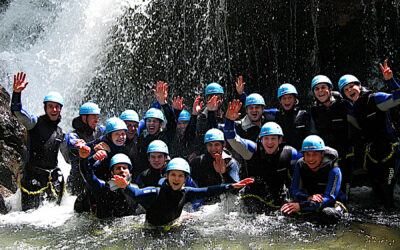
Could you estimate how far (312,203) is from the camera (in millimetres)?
5059

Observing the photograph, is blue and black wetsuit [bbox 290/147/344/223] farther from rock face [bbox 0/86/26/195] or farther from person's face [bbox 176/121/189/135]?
rock face [bbox 0/86/26/195]

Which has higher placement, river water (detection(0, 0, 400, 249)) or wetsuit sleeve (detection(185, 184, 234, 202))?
wetsuit sleeve (detection(185, 184, 234, 202))

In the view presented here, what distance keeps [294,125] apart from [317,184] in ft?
4.50

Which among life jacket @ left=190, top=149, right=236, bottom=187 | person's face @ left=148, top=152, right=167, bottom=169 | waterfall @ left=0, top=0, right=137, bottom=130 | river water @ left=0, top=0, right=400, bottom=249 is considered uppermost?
waterfall @ left=0, top=0, right=137, bottom=130

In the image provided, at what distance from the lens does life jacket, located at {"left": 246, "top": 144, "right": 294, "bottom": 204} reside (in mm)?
5621

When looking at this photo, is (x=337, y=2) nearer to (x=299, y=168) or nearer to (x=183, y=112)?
(x=183, y=112)

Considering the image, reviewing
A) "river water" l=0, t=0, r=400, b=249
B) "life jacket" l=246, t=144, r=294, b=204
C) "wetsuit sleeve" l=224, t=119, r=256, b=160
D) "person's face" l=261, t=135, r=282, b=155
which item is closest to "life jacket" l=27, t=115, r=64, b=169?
"river water" l=0, t=0, r=400, b=249

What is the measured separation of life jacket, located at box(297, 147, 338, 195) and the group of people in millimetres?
14

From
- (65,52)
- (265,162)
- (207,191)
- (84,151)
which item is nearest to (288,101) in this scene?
(265,162)

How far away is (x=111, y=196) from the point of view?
5.66 meters

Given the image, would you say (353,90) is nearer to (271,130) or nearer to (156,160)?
(271,130)

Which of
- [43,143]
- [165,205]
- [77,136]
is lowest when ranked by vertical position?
[165,205]

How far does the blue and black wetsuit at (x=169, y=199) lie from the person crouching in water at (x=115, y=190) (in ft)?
0.43

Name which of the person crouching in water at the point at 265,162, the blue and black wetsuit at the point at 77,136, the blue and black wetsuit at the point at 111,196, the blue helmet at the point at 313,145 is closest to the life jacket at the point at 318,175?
the blue helmet at the point at 313,145
